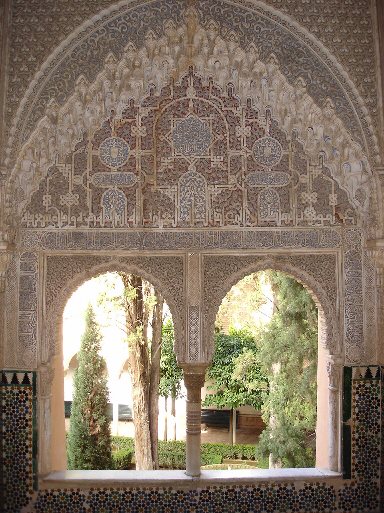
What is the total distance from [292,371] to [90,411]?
10.9 ft

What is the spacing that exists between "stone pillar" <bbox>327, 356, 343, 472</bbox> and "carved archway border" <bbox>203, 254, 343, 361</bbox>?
0.49ft

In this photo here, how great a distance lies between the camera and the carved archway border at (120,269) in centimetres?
596

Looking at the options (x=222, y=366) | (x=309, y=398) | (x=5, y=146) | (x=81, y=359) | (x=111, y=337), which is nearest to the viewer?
(x=5, y=146)

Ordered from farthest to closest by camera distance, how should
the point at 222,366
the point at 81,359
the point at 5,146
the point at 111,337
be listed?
the point at 222,366 → the point at 111,337 → the point at 81,359 → the point at 5,146

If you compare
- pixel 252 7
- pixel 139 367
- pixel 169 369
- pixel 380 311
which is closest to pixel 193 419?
pixel 380 311

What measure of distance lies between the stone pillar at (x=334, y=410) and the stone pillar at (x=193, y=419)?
124 centimetres

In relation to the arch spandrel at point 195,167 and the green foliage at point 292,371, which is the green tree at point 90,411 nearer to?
the green foliage at point 292,371

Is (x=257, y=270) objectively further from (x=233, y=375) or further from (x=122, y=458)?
(x=122, y=458)

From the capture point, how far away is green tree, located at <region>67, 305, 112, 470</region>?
991 cm

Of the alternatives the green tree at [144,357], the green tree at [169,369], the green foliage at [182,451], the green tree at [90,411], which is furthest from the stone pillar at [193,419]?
the green foliage at [182,451]

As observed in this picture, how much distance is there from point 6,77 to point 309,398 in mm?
5983

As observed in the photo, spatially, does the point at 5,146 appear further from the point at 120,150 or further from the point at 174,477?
the point at 174,477

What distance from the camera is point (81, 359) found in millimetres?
10203

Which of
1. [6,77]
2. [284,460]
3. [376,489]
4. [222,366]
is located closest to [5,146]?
[6,77]
